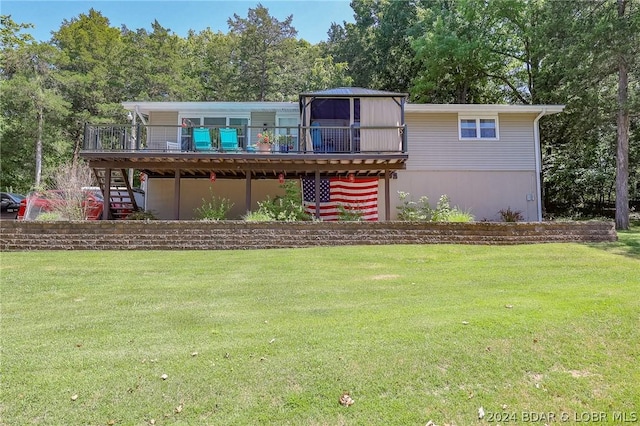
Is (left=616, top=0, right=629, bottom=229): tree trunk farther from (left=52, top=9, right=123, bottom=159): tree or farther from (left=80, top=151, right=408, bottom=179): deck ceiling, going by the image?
(left=52, top=9, right=123, bottom=159): tree

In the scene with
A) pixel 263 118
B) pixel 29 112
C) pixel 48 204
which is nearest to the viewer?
pixel 48 204

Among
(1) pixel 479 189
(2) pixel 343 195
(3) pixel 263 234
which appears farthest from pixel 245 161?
(1) pixel 479 189

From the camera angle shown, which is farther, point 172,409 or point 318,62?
point 318,62

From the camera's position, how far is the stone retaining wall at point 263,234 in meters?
9.58

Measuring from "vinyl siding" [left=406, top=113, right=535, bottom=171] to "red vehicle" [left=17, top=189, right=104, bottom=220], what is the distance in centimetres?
1118

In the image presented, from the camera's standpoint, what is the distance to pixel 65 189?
1190cm

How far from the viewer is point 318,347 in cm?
382

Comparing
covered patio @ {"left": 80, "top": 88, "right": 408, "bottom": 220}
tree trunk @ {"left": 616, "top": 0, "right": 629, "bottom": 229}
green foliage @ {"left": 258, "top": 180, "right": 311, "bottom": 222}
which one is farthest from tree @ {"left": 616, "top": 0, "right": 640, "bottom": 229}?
green foliage @ {"left": 258, "top": 180, "right": 311, "bottom": 222}

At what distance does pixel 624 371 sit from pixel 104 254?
9559mm

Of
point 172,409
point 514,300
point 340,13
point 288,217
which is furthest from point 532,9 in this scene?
point 172,409

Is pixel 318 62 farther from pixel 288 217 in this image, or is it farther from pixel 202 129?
pixel 288 217

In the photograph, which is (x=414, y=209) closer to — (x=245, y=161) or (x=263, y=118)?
(x=245, y=161)

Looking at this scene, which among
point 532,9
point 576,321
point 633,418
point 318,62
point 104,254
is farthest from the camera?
point 318,62

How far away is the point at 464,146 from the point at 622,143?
22.9 ft
